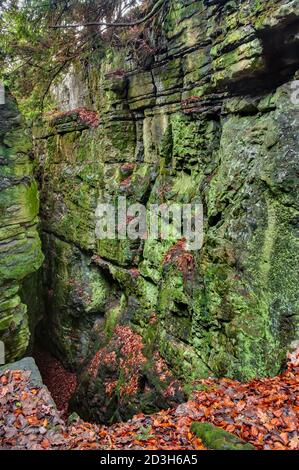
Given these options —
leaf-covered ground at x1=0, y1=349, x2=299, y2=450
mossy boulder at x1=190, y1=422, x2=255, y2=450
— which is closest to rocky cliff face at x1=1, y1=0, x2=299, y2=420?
leaf-covered ground at x1=0, y1=349, x2=299, y2=450

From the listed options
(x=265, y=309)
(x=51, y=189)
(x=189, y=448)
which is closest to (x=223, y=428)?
(x=189, y=448)

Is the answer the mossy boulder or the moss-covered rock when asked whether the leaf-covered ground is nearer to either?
the mossy boulder

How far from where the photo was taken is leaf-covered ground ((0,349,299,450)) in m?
3.97

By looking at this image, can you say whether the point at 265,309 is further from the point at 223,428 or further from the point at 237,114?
the point at 237,114

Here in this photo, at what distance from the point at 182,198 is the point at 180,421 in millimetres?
5583

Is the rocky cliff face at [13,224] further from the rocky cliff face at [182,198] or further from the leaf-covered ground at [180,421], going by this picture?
the leaf-covered ground at [180,421]

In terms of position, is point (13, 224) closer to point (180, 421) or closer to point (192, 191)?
point (192, 191)

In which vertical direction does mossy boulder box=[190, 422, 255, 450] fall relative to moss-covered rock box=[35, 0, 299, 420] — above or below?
below

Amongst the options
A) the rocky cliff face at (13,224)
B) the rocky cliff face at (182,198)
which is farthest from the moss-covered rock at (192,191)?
the rocky cliff face at (13,224)

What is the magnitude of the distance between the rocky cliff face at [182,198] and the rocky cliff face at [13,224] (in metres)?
0.42

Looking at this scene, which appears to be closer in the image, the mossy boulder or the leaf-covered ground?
the mossy boulder

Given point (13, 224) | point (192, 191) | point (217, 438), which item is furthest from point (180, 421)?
point (13, 224)

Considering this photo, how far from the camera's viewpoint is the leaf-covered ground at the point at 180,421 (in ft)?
13.0

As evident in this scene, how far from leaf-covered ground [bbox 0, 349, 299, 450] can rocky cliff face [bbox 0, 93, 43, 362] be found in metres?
2.82
